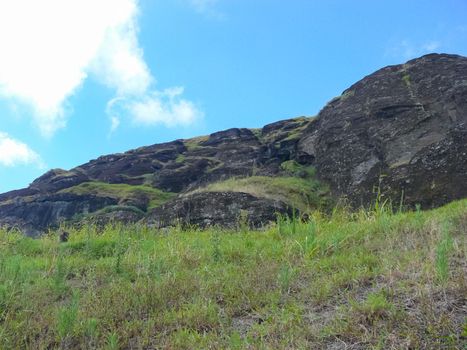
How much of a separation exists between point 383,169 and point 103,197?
3495 cm

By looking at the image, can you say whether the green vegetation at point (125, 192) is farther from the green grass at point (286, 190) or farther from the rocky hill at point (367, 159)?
the green grass at point (286, 190)

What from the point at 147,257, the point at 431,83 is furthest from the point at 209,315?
the point at 431,83

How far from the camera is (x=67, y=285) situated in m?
5.47

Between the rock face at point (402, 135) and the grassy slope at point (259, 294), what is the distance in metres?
10.6

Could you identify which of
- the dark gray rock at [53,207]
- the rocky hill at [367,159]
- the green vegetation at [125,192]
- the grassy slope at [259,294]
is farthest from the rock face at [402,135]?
the dark gray rock at [53,207]

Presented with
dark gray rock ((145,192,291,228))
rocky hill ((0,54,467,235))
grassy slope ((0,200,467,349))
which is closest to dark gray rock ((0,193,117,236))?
rocky hill ((0,54,467,235))

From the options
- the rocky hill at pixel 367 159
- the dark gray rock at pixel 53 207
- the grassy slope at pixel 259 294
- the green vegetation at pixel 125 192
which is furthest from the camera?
the dark gray rock at pixel 53 207

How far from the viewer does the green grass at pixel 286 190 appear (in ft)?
63.5

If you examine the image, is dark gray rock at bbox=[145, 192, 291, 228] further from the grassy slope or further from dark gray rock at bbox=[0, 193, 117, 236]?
dark gray rock at bbox=[0, 193, 117, 236]

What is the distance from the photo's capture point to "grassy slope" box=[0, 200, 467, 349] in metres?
3.71

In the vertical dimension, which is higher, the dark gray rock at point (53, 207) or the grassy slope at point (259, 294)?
the dark gray rock at point (53, 207)

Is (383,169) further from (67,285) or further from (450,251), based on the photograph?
(67,285)

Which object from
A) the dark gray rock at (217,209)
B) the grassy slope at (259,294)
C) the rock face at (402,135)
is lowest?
the grassy slope at (259,294)

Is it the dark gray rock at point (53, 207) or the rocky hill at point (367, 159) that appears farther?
the dark gray rock at point (53, 207)
